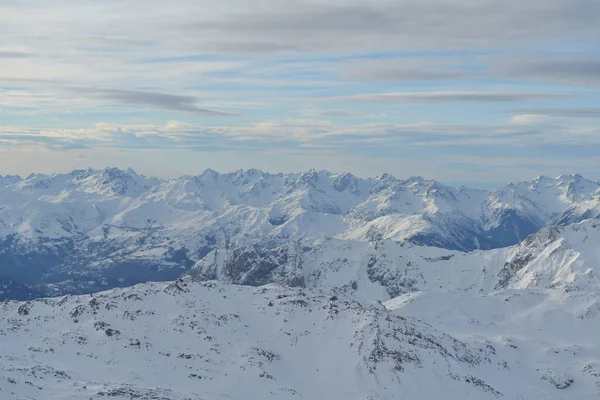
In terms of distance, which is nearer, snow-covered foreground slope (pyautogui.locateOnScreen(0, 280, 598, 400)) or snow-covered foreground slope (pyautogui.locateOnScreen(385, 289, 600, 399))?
snow-covered foreground slope (pyautogui.locateOnScreen(0, 280, 598, 400))

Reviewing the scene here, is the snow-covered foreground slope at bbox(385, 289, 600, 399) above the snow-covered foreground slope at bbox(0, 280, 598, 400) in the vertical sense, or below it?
below

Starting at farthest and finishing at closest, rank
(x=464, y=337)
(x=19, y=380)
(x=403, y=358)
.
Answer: (x=464, y=337) → (x=403, y=358) → (x=19, y=380)

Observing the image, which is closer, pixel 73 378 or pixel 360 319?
pixel 73 378

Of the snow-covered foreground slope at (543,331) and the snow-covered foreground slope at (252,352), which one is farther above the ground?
the snow-covered foreground slope at (252,352)

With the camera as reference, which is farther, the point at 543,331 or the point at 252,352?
the point at 543,331

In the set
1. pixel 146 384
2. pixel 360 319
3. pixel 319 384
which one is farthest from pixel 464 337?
pixel 146 384

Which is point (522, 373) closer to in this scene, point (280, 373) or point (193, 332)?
point (280, 373)

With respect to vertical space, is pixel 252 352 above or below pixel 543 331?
above

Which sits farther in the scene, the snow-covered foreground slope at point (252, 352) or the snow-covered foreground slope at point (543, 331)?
the snow-covered foreground slope at point (543, 331)
